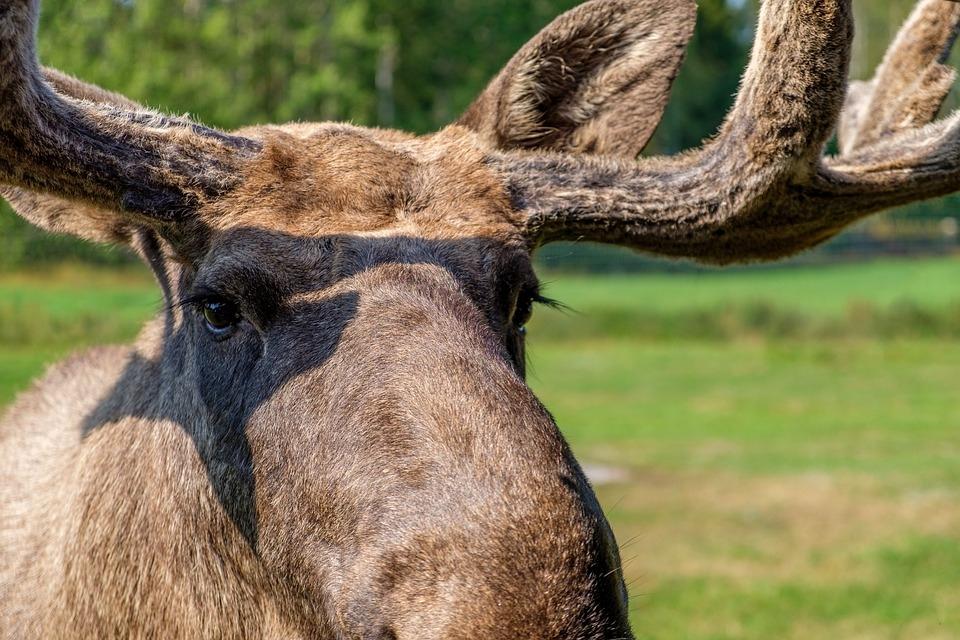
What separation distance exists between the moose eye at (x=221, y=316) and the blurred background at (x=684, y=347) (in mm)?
866

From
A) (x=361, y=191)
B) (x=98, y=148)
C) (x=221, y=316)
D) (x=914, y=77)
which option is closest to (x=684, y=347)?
(x=914, y=77)

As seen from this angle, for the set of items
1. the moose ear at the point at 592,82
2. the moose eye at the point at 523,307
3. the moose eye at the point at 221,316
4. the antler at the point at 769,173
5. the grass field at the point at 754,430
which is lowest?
the grass field at the point at 754,430

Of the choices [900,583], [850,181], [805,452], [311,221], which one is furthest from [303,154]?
[805,452]

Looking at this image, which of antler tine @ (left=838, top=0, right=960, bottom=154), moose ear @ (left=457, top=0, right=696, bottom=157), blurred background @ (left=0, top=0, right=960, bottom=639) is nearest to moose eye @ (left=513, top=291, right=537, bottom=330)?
blurred background @ (left=0, top=0, right=960, bottom=639)

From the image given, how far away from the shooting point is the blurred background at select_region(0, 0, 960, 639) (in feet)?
35.2

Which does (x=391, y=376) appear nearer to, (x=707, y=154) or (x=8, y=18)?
(x=8, y=18)

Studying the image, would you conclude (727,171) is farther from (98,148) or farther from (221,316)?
(98,148)

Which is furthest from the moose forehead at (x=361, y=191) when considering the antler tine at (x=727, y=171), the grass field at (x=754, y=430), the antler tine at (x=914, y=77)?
the antler tine at (x=914, y=77)

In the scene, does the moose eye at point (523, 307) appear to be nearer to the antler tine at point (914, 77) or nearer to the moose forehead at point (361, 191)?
the moose forehead at point (361, 191)

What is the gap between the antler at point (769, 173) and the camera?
362cm

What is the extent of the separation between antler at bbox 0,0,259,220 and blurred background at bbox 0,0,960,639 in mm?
907

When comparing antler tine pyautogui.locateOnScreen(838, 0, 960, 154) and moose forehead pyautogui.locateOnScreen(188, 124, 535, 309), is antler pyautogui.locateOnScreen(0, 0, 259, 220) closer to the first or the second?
moose forehead pyautogui.locateOnScreen(188, 124, 535, 309)

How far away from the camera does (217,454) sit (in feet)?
11.2

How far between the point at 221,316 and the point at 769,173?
5.48ft
